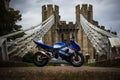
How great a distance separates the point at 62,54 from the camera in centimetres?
783

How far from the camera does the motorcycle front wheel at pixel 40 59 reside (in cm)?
778

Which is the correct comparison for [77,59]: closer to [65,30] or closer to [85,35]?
[65,30]

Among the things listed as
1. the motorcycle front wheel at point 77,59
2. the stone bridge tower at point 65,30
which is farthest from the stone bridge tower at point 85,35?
→ the motorcycle front wheel at point 77,59

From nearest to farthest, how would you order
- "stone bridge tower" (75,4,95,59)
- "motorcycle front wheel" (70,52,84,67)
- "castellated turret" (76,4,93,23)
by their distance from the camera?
"motorcycle front wheel" (70,52,84,67) → "stone bridge tower" (75,4,95,59) → "castellated turret" (76,4,93,23)

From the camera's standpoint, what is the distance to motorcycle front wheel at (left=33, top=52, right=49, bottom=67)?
306 inches

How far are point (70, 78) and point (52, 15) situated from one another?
5179 centimetres

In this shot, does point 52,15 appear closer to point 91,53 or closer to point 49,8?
point 49,8

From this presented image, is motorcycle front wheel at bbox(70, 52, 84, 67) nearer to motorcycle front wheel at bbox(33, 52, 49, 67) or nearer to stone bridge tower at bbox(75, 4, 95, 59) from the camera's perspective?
motorcycle front wheel at bbox(33, 52, 49, 67)

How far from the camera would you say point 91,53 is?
5638 cm

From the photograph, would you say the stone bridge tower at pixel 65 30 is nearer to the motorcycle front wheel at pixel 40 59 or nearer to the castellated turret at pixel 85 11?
the castellated turret at pixel 85 11

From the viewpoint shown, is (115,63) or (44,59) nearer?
(44,59)

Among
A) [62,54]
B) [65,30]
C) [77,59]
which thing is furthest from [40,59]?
[65,30]

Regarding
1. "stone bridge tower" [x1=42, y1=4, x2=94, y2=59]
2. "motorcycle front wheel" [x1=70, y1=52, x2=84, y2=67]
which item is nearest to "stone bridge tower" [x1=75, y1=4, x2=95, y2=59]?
"stone bridge tower" [x1=42, y1=4, x2=94, y2=59]

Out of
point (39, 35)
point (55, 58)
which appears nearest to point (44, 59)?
point (55, 58)
